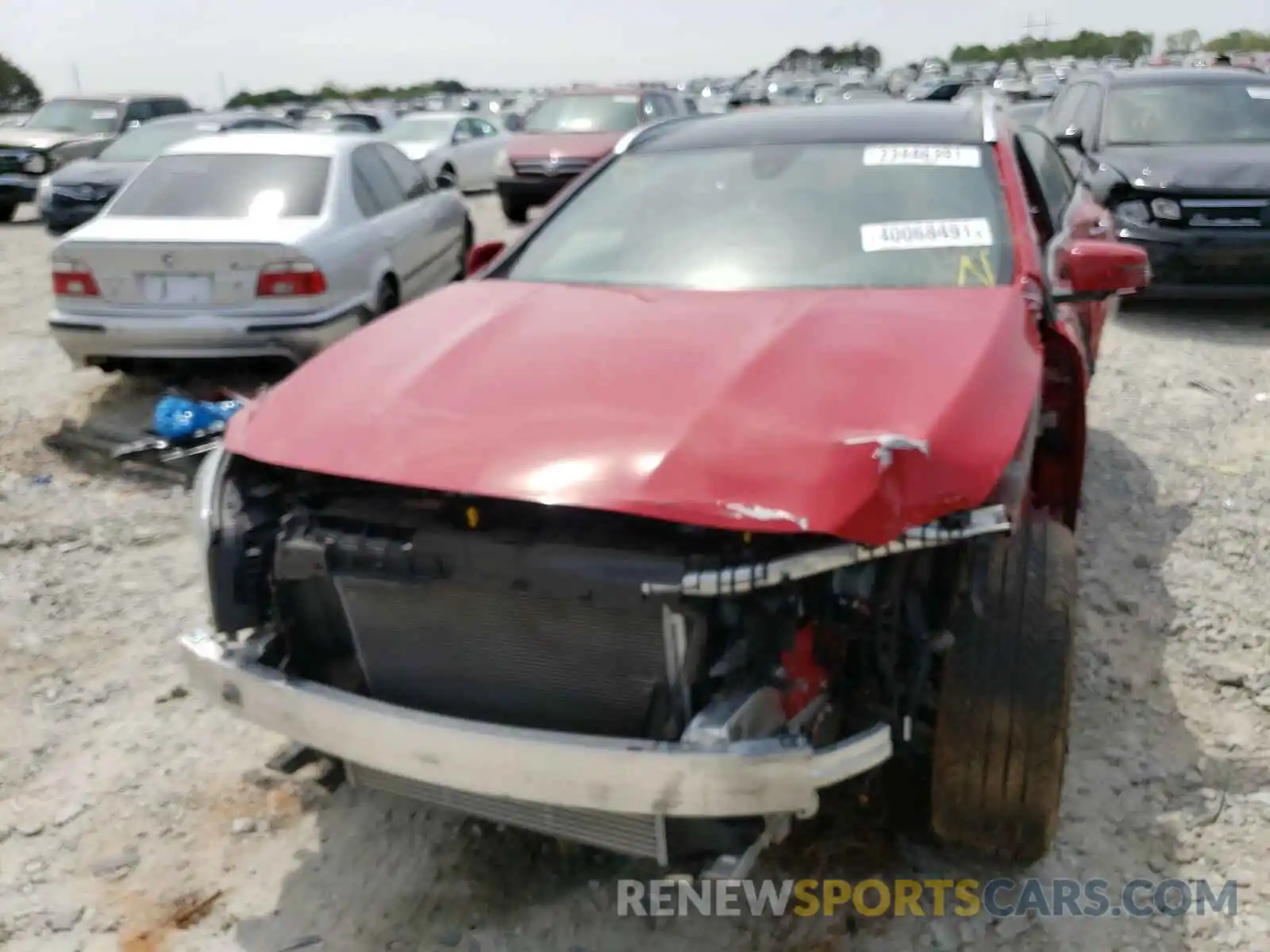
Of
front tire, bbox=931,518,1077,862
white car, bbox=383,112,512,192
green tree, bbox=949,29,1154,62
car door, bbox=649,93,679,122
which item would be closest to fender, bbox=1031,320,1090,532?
front tire, bbox=931,518,1077,862

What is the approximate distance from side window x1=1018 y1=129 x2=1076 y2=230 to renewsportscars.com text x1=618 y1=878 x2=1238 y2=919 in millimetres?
2374

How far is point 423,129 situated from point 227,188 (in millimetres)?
10920

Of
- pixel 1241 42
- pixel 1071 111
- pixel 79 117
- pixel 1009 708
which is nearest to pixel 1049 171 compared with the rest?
pixel 1009 708

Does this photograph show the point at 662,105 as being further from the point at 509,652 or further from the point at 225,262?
the point at 509,652

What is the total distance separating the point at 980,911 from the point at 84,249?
5512 mm

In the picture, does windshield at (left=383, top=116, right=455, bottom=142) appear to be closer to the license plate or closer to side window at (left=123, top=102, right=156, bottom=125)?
side window at (left=123, top=102, right=156, bottom=125)

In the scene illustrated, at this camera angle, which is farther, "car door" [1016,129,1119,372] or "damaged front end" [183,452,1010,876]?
"car door" [1016,129,1119,372]

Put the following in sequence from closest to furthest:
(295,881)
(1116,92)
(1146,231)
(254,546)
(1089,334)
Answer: (254,546), (295,881), (1089,334), (1146,231), (1116,92)

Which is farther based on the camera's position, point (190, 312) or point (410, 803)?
point (190, 312)

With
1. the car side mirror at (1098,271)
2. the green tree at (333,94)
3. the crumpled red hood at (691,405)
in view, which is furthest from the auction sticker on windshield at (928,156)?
the green tree at (333,94)

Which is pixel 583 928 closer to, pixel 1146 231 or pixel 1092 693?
pixel 1092 693

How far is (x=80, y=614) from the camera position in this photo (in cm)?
419

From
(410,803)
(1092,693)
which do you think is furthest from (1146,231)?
(410,803)

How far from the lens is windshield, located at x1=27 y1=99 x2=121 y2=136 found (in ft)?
50.3
